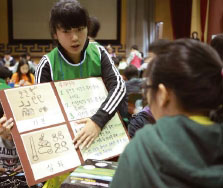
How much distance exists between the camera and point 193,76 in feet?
2.32

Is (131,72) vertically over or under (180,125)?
under

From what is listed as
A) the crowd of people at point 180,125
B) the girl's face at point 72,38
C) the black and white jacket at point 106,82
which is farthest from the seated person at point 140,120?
the crowd of people at point 180,125

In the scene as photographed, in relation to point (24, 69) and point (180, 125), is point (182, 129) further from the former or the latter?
point (24, 69)

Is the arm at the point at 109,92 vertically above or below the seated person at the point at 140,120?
above

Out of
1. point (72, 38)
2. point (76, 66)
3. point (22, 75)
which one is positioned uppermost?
point (72, 38)

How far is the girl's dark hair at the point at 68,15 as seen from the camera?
129 cm

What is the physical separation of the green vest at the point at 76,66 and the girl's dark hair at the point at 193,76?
27.5 inches

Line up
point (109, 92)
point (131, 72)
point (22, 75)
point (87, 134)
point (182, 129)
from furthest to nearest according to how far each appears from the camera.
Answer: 1. point (22, 75)
2. point (131, 72)
3. point (109, 92)
4. point (87, 134)
5. point (182, 129)

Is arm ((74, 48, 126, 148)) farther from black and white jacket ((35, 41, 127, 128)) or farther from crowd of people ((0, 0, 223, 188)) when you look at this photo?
crowd of people ((0, 0, 223, 188))

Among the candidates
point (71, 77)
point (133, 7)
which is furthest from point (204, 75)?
point (133, 7)

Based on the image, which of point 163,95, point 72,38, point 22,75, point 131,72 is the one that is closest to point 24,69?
point 22,75

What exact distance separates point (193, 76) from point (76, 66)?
2.65ft

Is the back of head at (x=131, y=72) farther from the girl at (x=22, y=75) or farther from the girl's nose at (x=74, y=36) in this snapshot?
the girl's nose at (x=74, y=36)

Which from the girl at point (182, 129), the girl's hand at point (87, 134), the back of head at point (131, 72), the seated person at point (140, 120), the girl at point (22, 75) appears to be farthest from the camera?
the girl at point (22, 75)
